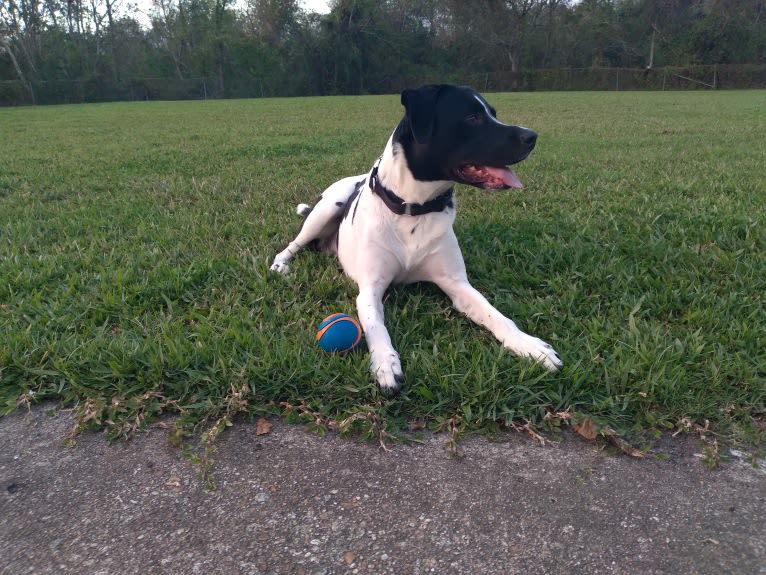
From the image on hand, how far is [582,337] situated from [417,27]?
51453 mm

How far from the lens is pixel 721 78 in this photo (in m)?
37.0

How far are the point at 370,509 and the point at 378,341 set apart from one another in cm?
87

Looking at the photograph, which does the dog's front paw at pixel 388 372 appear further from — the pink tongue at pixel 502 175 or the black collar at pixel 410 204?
the pink tongue at pixel 502 175

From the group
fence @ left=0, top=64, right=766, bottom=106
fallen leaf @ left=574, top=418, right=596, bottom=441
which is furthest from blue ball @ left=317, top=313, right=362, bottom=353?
fence @ left=0, top=64, right=766, bottom=106

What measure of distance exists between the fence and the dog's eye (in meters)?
38.5

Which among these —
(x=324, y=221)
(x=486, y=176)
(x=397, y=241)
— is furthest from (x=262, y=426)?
(x=324, y=221)

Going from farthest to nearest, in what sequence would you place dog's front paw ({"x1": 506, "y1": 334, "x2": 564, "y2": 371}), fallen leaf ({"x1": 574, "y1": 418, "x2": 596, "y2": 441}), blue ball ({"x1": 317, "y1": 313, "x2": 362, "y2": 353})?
blue ball ({"x1": 317, "y1": 313, "x2": 362, "y2": 353})
dog's front paw ({"x1": 506, "y1": 334, "x2": 564, "y2": 371})
fallen leaf ({"x1": 574, "y1": 418, "x2": 596, "y2": 441})

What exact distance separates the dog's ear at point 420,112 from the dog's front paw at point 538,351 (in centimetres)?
101

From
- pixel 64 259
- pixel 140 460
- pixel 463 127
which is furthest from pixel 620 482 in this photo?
pixel 64 259

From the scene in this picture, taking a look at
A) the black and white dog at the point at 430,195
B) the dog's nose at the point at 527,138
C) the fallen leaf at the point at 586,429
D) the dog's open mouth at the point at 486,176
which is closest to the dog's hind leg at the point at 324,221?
the black and white dog at the point at 430,195

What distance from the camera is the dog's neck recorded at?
2873mm

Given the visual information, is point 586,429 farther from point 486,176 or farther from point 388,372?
point 486,176

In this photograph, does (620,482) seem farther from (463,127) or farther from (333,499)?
(463,127)

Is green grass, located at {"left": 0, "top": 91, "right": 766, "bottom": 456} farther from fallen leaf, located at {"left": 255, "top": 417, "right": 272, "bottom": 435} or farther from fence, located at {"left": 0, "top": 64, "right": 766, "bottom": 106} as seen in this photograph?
fence, located at {"left": 0, "top": 64, "right": 766, "bottom": 106}
